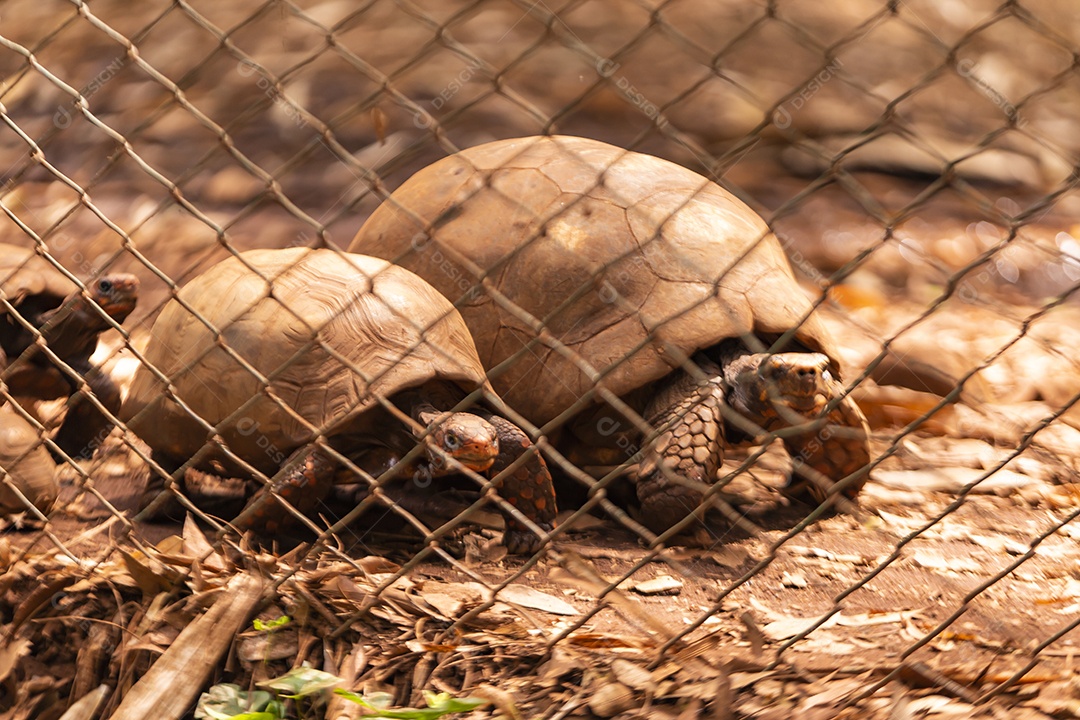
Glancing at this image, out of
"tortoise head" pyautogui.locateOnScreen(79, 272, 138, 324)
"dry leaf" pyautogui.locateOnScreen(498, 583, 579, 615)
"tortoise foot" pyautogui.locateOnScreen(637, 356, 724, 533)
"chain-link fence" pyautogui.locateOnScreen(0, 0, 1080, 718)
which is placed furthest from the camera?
"tortoise head" pyautogui.locateOnScreen(79, 272, 138, 324)

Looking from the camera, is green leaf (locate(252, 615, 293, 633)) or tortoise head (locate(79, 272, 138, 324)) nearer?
green leaf (locate(252, 615, 293, 633))

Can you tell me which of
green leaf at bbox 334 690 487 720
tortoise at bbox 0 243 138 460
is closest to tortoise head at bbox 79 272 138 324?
tortoise at bbox 0 243 138 460

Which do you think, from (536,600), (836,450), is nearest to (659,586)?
(536,600)

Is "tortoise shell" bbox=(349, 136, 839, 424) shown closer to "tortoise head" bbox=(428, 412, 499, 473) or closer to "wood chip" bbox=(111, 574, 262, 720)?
"tortoise head" bbox=(428, 412, 499, 473)

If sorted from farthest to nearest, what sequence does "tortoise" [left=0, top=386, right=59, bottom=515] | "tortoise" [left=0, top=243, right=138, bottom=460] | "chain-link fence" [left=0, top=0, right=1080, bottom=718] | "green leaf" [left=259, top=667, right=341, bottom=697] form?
"tortoise" [left=0, top=243, right=138, bottom=460], "tortoise" [left=0, top=386, right=59, bottom=515], "green leaf" [left=259, top=667, right=341, bottom=697], "chain-link fence" [left=0, top=0, right=1080, bottom=718]

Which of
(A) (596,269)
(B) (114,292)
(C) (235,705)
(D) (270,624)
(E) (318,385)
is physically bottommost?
(C) (235,705)

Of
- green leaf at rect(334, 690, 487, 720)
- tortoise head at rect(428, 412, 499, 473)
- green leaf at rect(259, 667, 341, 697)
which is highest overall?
tortoise head at rect(428, 412, 499, 473)

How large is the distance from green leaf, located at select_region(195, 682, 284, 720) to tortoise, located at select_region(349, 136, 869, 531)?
4.55ft

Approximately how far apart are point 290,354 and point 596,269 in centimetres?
113

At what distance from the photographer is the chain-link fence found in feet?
6.38

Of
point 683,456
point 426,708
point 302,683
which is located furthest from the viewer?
point 683,456

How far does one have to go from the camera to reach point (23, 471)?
2951 millimetres

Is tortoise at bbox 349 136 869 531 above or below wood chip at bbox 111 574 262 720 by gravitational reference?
above

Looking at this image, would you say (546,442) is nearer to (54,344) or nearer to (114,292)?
(114,292)
